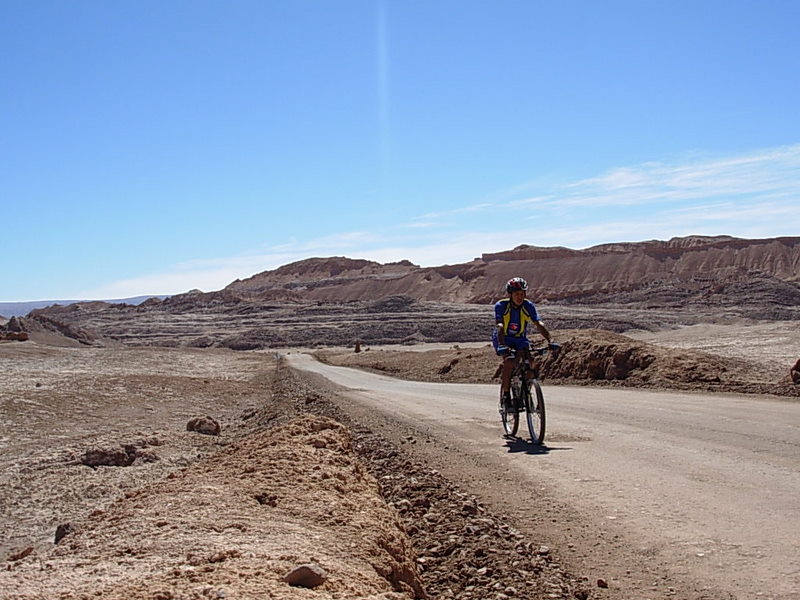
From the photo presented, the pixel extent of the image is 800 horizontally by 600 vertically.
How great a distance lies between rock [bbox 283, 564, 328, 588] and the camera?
3916mm

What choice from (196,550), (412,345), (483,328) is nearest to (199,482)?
(196,550)

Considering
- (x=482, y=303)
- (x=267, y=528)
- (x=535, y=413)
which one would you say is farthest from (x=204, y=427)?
(x=482, y=303)

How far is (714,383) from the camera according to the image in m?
18.0

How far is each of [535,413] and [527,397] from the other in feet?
0.87

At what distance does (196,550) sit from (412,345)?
7428cm

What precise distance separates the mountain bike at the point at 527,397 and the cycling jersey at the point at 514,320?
0.15m

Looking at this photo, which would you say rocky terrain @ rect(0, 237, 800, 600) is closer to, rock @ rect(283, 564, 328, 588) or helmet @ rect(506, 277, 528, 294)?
rock @ rect(283, 564, 328, 588)

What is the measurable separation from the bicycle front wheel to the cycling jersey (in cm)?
59

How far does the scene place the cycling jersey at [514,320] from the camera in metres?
10.1

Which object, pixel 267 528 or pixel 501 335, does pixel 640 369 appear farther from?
pixel 267 528

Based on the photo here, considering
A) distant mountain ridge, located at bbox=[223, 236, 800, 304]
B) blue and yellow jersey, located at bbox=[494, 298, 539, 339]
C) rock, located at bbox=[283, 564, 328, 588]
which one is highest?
distant mountain ridge, located at bbox=[223, 236, 800, 304]

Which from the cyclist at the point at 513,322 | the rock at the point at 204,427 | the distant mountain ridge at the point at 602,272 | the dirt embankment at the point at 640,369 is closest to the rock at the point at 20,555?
the cyclist at the point at 513,322

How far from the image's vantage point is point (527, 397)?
9883mm

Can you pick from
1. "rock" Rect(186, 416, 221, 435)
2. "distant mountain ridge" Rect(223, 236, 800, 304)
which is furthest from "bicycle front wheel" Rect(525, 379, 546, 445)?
"distant mountain ridge" Rect(223, 236, 800, 304)
